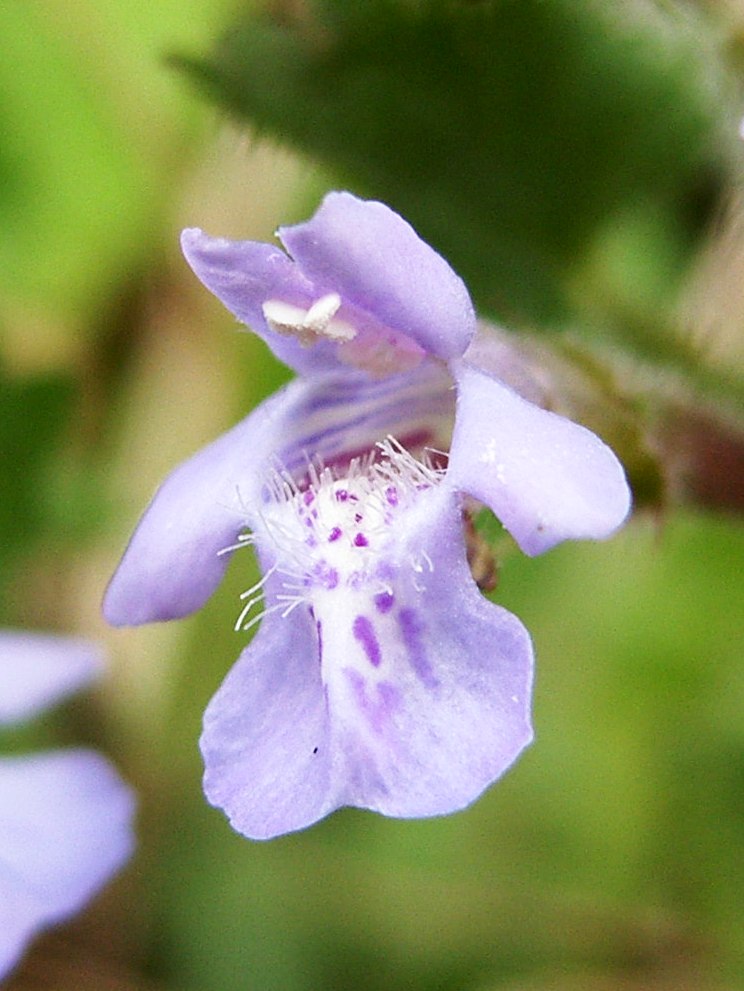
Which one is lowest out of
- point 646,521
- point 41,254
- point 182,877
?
point 182,877

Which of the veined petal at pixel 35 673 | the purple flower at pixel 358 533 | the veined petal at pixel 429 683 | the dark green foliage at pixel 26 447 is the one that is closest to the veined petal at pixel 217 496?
the purple flower at pixel 358 533

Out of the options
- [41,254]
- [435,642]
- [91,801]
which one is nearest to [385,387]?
[435,642]

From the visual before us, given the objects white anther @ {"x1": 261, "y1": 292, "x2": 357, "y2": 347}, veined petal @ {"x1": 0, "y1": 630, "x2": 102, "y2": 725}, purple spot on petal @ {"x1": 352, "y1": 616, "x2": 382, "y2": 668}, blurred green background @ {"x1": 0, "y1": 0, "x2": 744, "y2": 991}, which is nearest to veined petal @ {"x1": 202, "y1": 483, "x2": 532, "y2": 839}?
purple spot on petal @ {"x1": 352, "y1": 616, "x2": 382, "y2": 668}

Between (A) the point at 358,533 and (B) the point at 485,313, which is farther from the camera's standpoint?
(B) the point at 485,313

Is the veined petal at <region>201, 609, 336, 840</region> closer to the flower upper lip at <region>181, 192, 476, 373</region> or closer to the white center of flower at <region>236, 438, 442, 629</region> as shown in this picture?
the white center of flower at <region>236, 438, 442, 629</region>

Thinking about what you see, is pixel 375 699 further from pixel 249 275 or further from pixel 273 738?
pixel 249 275

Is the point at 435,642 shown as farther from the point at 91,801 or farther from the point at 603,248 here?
the point at 603,248

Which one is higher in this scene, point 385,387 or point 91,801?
point 385,387

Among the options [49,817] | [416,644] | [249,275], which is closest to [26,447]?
[49,817]
